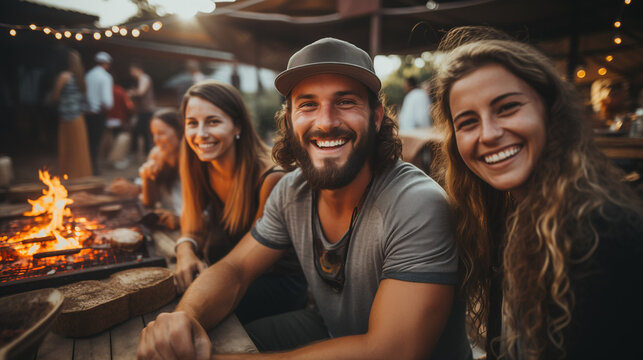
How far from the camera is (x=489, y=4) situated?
529 cm

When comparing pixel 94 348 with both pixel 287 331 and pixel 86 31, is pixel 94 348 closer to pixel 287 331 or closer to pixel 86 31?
pixel 287 331

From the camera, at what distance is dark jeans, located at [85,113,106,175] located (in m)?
7.45

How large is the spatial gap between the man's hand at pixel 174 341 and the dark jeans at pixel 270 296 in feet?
3.66

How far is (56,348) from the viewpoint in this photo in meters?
1.53

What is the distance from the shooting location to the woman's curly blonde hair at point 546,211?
1.20m

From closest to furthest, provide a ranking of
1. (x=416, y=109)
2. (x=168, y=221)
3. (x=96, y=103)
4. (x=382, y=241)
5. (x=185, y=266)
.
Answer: (x=382, y=241), (x=185, y=266), (x=168, y=221), (x=96, y=103), (x=416, y=109)

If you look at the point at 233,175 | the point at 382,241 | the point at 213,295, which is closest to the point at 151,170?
the point at 233,175

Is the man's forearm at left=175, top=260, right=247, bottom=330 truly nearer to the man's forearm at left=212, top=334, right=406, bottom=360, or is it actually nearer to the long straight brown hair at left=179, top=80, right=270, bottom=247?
the man's forearm at left=212, top=334, right=406, bottom=360

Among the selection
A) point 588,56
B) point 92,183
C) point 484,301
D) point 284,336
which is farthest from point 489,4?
point 92,183

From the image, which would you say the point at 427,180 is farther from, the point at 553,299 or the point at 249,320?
the point at 249,320

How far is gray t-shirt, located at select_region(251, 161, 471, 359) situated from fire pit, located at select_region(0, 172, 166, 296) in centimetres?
98

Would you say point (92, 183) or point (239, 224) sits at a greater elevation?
point (92, 183)

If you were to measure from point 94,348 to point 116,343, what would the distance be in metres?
0.08

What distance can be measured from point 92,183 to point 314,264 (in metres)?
3.85
